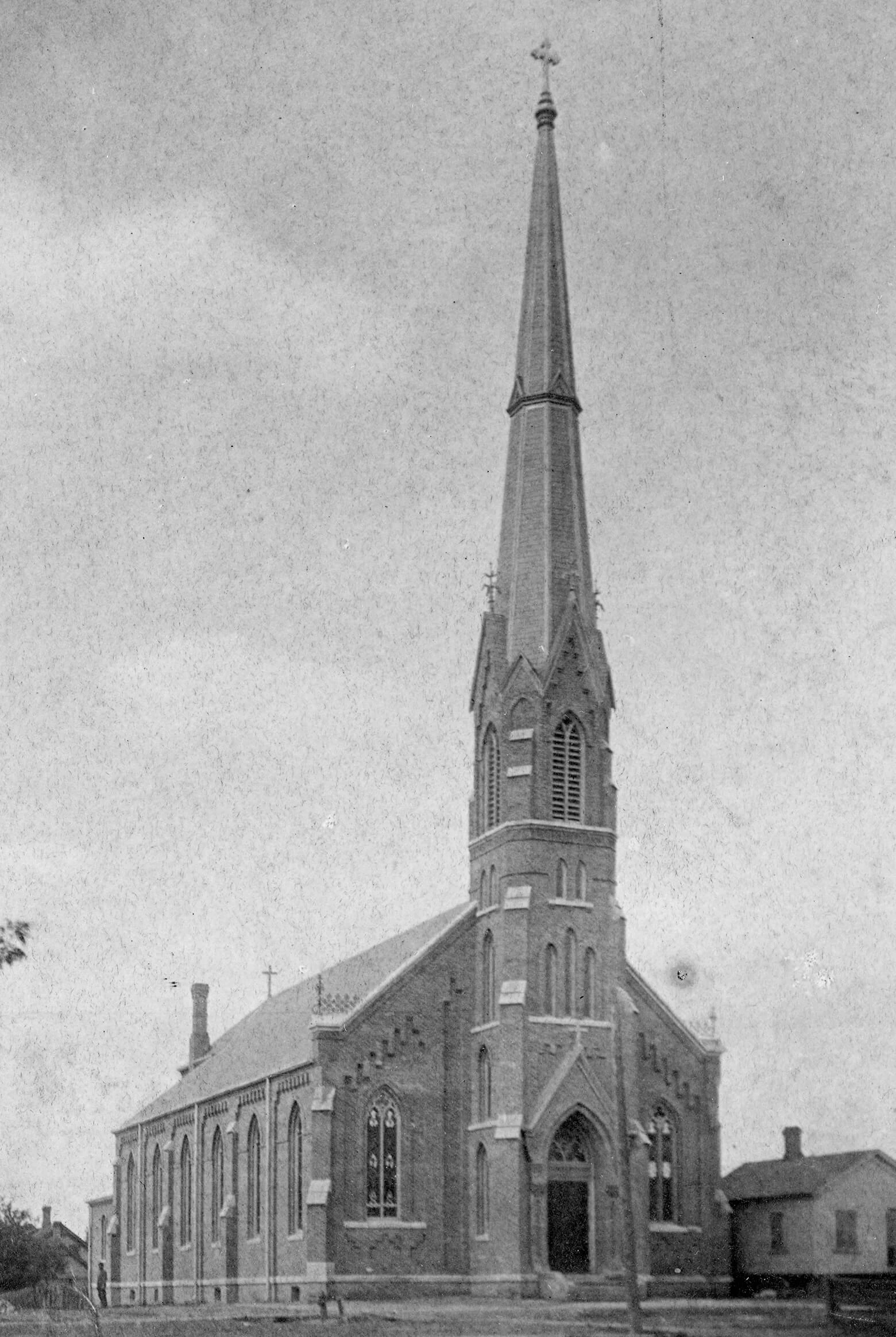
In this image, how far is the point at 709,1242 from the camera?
186 ft

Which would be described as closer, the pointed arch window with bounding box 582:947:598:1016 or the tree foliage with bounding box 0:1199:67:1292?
the pointed arch window with bounding box 582:947:598:1016

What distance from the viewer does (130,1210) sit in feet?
266

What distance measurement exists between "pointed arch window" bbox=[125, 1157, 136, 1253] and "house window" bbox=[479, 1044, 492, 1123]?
3078 cm

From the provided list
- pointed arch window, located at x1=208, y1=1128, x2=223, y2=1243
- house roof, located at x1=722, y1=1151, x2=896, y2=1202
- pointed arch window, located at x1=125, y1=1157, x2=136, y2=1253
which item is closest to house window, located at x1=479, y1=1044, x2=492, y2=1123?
house roof, located at x1=722, y1=1151, x2=896, y2=1202

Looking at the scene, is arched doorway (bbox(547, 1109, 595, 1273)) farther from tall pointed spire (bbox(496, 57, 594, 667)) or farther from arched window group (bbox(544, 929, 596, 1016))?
tall pointed spire (bbox(496, 57, 594, 667))

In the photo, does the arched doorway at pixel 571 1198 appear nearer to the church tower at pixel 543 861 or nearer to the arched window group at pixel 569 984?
the church tower at pixel 543 861

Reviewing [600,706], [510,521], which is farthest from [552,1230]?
[510,521]

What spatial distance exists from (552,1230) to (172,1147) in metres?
25.5

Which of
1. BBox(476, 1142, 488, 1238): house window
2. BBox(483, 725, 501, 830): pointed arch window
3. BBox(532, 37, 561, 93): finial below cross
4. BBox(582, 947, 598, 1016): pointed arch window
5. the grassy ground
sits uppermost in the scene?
BBox(532, 37, 561, 93): finial below cross

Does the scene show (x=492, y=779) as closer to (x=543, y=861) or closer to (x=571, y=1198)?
(x=543, y=861)

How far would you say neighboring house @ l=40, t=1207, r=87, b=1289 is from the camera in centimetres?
10115

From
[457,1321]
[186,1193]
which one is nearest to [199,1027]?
[186,1193]

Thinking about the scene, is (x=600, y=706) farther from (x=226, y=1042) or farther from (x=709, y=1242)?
(x=226, y=1042)

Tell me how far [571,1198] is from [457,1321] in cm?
1064
